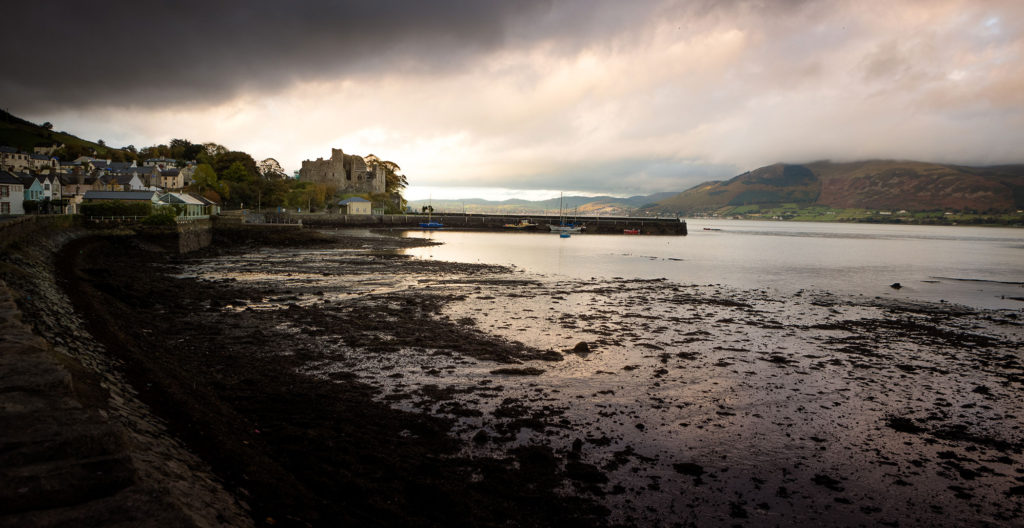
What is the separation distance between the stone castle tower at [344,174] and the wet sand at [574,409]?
77392 mm

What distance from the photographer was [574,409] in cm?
832

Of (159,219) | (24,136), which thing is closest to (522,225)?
(159,219)

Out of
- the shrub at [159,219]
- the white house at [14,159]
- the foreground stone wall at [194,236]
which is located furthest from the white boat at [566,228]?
the white house at [14,159]

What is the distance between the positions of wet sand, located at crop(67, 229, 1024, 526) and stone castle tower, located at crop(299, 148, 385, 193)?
7739cm

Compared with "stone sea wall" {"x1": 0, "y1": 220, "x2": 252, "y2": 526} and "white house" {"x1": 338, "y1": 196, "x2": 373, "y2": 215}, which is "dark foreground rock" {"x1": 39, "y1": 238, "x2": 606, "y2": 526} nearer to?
"stone sea wall" {"x1": 0, "y1": 220, "x2": 252, "y2": 526}

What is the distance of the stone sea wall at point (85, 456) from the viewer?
329 centimetres

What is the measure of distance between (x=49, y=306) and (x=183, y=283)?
9204 millimetres

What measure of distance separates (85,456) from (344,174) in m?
93.3

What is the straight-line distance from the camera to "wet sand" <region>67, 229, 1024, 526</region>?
558 centimetres

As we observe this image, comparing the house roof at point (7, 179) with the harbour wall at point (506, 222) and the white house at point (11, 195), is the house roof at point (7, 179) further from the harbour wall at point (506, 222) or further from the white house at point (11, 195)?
the harbour wall at point (506, 222)

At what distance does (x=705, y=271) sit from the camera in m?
32.6

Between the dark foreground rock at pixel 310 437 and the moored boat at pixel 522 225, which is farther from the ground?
the moored boat at pixel 522 225

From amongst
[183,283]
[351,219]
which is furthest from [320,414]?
[351,219]

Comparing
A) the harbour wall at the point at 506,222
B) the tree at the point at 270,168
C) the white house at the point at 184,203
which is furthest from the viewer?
the tree at the point at 270,168
